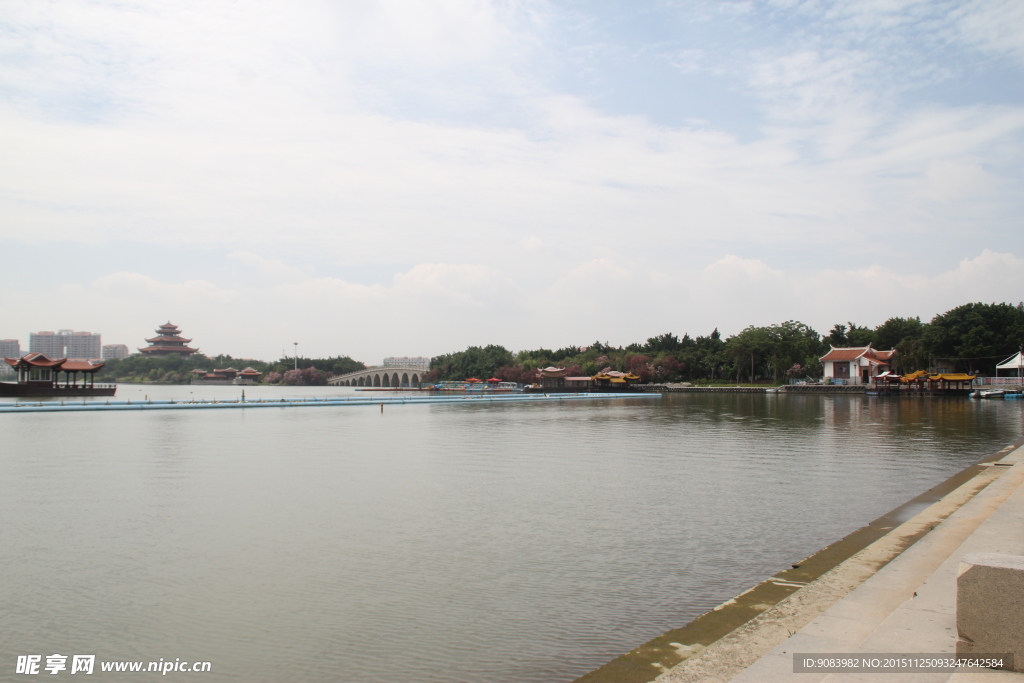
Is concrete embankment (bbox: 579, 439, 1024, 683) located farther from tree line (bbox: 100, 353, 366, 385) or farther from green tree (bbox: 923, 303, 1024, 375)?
tree line (bbox: 100, 353, 366, 385)

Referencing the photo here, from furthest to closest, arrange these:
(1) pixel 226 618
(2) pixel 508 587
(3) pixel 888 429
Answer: (3) pixel 888 429, (2) pixel 508 587, (1) pixel 226 618

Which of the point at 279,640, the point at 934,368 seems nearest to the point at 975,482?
the point at 279,640

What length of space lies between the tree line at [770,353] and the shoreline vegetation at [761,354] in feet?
0.26

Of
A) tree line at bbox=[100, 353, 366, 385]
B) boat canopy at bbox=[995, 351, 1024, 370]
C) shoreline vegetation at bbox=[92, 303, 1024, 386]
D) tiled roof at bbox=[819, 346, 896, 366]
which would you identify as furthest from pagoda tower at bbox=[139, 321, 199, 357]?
boat canopy at bbox=[995, 351, 1024, 370]

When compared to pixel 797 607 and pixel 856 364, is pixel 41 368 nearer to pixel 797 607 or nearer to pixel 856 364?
pixel 797 607

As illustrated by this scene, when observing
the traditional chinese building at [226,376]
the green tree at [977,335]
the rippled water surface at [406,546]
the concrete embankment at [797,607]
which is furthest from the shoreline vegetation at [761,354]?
the concrete embankment at [797,607]

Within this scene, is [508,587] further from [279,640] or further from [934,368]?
[934,368]

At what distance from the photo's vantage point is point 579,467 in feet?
49.6

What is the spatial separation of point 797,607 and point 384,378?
12366cm

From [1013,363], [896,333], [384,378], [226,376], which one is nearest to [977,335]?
[1013,363]

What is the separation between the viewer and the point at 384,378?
414 ft

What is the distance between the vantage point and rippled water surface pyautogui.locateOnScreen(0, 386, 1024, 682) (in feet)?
17.7

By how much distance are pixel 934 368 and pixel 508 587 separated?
68249 mm

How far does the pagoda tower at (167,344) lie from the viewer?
14588 cm
